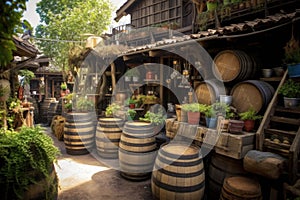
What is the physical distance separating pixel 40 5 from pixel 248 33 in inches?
743

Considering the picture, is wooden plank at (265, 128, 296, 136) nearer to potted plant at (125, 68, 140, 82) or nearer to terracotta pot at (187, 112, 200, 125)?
terracotta pot at (187, 112, 200, 125)

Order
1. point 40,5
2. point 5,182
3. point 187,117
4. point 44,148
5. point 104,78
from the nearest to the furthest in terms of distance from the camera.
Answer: point 5,182, point 44,148, point 187,117, point 104,78, point 40,5

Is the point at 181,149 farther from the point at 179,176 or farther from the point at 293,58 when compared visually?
the point at 293,58

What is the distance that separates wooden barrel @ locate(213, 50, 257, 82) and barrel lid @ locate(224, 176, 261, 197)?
6.00ft

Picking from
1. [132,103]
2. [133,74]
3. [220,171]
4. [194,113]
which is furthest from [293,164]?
[133,74]

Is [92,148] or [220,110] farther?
[92,148]

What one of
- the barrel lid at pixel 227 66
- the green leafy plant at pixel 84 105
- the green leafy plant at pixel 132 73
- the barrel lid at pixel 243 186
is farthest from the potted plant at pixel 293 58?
the green leafy plant at pixel 84 105

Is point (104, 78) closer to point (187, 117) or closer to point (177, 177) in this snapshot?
point (187, 117)

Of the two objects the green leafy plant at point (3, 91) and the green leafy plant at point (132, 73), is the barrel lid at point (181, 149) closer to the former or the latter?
the green leafy plant at point (3, 91)

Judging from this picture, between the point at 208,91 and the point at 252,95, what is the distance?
0.74 metres

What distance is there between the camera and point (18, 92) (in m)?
5.27

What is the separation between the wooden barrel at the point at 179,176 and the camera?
286 cm

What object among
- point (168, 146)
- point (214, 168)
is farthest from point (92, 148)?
point (214, 168)

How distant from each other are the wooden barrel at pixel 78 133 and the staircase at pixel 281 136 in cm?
434
